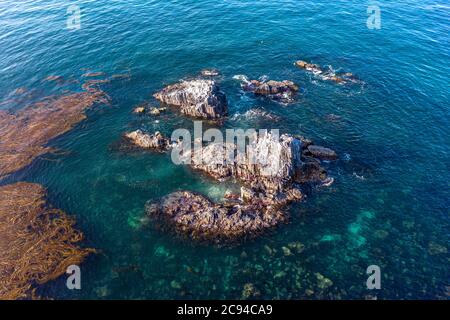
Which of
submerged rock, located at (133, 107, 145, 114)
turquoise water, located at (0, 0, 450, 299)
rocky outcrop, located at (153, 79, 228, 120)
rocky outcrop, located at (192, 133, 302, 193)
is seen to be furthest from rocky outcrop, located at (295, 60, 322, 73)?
submerged rock, located at (133, 107, 145, 114)

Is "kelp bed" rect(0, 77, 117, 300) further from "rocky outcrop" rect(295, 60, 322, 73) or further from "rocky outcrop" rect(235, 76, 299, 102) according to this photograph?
"rocky outcrop" rect(295, 60, 322, 73)

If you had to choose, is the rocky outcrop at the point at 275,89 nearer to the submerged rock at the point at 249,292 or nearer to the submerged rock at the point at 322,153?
the submerged rock at the point at 322,153

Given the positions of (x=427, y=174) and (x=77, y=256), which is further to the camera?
(x=427, y=174)

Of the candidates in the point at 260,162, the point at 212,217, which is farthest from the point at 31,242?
the point at 260,162

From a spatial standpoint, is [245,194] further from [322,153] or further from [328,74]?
[328,74]

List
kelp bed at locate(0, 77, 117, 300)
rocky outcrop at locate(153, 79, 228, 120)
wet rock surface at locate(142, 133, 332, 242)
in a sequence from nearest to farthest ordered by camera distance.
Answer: kelp bed at locate(0, 77, 117, 300) < wet rock surface at locate(142, 133, 332, 242) < rocky outcrop at locate(153, 79, 228, 120)
